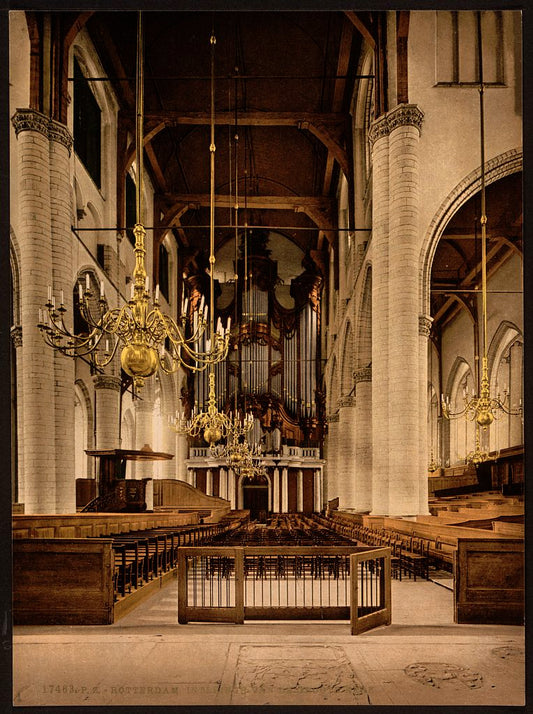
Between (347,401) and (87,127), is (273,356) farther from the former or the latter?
(87,127)

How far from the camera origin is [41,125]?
13.7 m

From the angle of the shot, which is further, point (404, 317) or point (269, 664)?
point (404, 317)

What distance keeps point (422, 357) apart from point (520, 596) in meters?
7.54

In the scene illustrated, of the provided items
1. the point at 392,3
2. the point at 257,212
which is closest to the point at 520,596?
the point at 392,3

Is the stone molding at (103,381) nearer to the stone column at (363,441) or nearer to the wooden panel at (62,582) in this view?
the stone column at (363,441)

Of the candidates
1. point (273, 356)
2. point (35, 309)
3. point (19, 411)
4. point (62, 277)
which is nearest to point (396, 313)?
point (62, 277)

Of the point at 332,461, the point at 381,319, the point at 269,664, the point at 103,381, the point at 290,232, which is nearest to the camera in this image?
the point at 269,664

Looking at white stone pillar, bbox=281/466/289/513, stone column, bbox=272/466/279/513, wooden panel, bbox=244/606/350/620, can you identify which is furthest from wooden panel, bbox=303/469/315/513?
wooden panel, bbox=244/606/350/620

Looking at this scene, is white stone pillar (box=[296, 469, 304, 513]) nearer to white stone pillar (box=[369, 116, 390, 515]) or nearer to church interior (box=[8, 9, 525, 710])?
church interior (box=[8, 9, 525, 710])

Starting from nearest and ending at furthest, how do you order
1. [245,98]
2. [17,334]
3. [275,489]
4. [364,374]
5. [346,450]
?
[17,334]
[364,374]
[245,98]
[346,450]
[275,489]

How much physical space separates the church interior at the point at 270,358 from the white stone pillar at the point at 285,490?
7 centimetres

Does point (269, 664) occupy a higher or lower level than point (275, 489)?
higher

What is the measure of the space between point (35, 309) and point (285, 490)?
839 inches

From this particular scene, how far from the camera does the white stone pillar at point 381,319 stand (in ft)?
47.1
